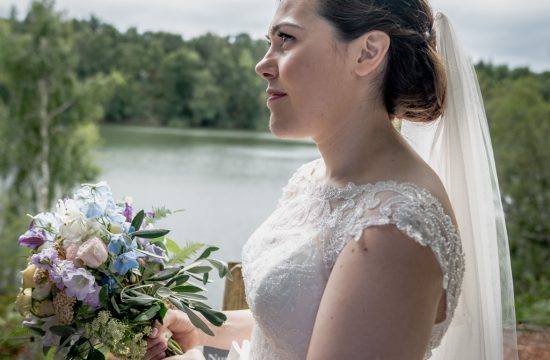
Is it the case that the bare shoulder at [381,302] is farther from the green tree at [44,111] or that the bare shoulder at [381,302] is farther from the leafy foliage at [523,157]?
the green tree at [44,111]

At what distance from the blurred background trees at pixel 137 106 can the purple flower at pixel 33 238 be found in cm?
257

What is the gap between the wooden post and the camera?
1.80 metres

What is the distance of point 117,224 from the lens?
1.31 meters

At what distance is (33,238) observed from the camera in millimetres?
1288

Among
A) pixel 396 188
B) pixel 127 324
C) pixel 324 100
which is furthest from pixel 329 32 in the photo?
pixel 127 324

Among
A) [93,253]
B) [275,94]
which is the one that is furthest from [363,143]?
[93,253]

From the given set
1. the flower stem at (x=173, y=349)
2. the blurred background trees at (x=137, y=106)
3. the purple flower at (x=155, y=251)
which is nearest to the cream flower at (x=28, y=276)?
the purple flower at (x=155, y=251)

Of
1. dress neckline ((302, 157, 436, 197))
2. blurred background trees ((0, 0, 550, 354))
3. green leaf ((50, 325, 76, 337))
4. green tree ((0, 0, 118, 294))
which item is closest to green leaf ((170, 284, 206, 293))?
green leaf ((50, 325, 76, 337))

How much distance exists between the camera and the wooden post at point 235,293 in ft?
5.90

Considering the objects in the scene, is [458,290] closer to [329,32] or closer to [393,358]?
[393,358]

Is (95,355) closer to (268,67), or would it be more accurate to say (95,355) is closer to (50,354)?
(50,354)

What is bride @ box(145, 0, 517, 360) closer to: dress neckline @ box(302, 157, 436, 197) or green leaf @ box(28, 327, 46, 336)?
dress neckline @ box(302, 157, 436, 197)

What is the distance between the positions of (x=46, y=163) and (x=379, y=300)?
12.4 meters

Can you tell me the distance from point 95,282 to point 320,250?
0.44 metres
